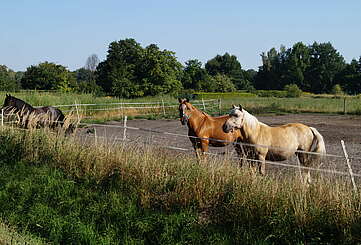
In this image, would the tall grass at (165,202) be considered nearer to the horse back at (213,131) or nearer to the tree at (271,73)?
the horse back at (213,131)

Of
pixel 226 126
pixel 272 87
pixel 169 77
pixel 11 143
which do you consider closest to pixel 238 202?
pixel 226 126

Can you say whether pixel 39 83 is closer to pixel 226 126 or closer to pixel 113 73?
pixel 113 73

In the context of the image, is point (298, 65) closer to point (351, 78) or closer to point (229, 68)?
point (351, 78)

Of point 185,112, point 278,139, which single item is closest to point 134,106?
point 185,112

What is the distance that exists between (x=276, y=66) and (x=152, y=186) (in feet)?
312

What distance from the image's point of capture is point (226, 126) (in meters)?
7.76

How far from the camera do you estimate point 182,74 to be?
72062 millimetres

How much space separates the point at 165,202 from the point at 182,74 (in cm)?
6674

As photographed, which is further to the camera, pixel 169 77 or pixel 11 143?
pixel 169 77

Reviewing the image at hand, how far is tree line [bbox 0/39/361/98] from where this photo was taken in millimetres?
47031

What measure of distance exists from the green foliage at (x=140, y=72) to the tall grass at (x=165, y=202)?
37.9 m

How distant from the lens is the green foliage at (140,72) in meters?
45.7

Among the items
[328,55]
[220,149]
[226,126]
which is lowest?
[220,149]

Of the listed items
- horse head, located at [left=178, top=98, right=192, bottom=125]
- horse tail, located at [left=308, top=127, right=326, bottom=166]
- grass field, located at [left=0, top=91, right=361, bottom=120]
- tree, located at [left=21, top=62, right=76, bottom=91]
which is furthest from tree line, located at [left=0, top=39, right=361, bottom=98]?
horse tail, located at [left=308, top=127, right=326, bottom=166]
